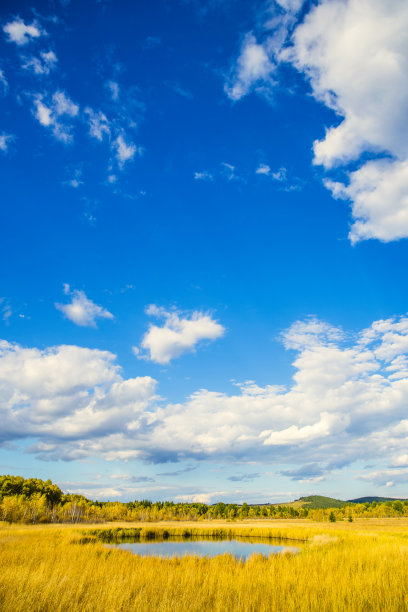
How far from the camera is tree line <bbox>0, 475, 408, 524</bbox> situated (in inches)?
2504

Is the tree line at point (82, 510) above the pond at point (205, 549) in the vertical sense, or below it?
below

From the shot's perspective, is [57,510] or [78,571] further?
[57,510]

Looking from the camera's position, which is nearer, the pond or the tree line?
the pond

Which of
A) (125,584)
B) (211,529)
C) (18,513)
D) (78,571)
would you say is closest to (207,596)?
(125,584)

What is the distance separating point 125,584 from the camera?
10070 mm

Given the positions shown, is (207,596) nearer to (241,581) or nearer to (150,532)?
(241,581)

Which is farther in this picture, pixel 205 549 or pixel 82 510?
pixel 82 510

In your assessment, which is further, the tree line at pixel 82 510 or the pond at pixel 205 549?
the tree line at pixel 82 510

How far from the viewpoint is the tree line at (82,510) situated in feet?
209

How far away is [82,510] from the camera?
88812 mm

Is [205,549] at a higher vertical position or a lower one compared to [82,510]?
higher

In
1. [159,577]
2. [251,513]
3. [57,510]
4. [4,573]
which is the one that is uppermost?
[4,573]

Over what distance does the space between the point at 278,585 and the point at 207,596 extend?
7.03ft

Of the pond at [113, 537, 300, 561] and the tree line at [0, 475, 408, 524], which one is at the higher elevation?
the pond at [113, 537, 300, 561]
